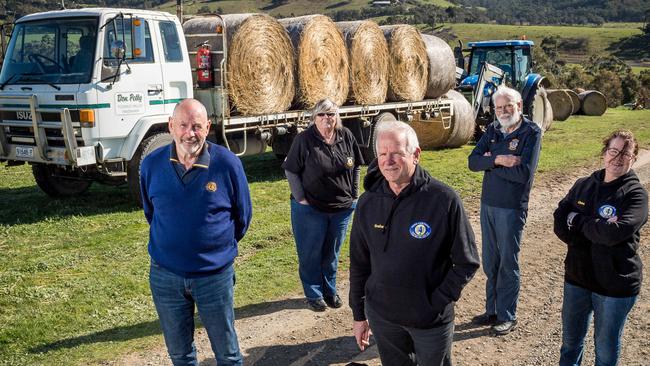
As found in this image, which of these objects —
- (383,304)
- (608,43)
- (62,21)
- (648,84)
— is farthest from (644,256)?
(608,43)

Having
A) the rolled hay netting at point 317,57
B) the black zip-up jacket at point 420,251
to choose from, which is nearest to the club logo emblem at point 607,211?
the black zip-up jacket at point 420,251

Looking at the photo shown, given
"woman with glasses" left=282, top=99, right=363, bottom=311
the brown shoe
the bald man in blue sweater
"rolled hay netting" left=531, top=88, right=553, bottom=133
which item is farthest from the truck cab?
"rolled hay netting" left=531, top=88, right=553, bottom=133

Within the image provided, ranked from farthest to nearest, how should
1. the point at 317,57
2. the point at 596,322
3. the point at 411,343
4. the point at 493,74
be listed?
the point at 493,74 → the point at 317,57 → the point at 596,322 → the point at 411,343

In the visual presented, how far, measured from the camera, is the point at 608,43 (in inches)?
3083

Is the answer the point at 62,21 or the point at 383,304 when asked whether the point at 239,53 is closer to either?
the point at 62,21

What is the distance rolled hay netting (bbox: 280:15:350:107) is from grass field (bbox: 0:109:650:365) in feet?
5.61

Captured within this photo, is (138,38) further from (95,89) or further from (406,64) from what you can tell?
(406,64)

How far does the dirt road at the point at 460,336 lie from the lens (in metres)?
4.56

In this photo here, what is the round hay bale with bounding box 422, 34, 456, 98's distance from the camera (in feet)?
44.2

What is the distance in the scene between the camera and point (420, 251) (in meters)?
2.92

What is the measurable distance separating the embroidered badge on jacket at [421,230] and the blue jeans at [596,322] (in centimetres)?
137

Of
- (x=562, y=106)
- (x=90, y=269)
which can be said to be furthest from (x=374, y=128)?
(x=562, y=106)

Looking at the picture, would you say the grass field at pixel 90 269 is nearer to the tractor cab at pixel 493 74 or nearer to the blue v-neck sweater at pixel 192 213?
the blue v-neck sweater at pixel 192 213

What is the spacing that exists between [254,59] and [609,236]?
692 cm
